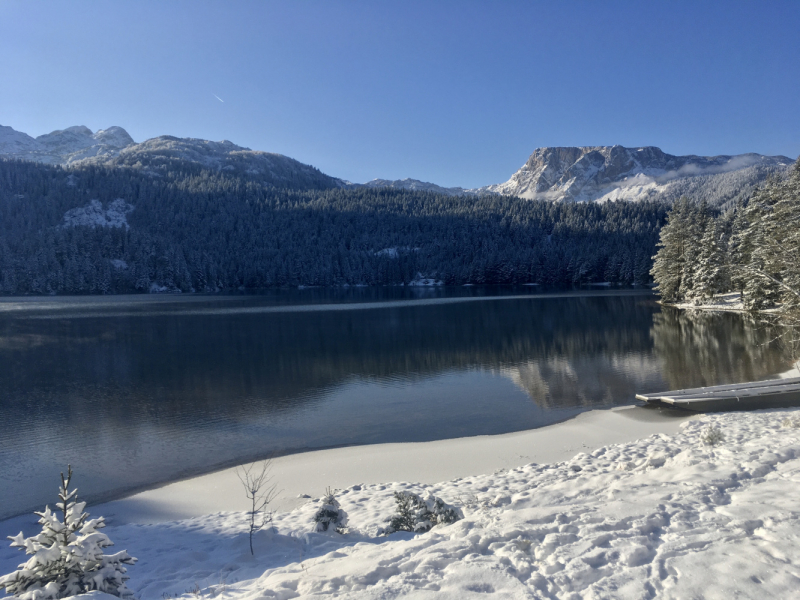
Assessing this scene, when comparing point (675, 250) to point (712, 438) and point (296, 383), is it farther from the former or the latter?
point (712, 438)

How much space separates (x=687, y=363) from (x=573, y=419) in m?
12.7

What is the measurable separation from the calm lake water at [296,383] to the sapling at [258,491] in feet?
4.28

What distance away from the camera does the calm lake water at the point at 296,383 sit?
14.5 metres

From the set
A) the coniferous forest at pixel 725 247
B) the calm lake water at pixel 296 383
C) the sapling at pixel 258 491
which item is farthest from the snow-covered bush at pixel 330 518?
the coniferous forest at pixel 725 247

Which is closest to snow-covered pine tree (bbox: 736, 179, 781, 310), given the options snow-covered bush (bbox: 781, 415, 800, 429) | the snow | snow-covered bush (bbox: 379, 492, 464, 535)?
snow-covered bush (bbox: 781, 415, 800, 429)

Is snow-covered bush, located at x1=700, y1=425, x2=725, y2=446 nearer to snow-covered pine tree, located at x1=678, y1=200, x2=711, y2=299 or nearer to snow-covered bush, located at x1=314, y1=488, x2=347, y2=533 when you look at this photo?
snow-covered bush, located at x1=314, y1=488, x2=347, y2=533

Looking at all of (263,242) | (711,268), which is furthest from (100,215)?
(711,268)

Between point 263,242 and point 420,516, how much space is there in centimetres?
17482

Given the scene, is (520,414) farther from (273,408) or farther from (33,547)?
(33,547)

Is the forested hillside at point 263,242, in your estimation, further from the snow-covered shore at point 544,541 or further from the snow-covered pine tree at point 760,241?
the snow-covered shore at point 544,541

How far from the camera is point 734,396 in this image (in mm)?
17047

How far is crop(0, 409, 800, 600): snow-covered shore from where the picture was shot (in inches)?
180

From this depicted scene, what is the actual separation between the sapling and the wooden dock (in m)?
14.8

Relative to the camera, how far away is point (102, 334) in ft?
136
